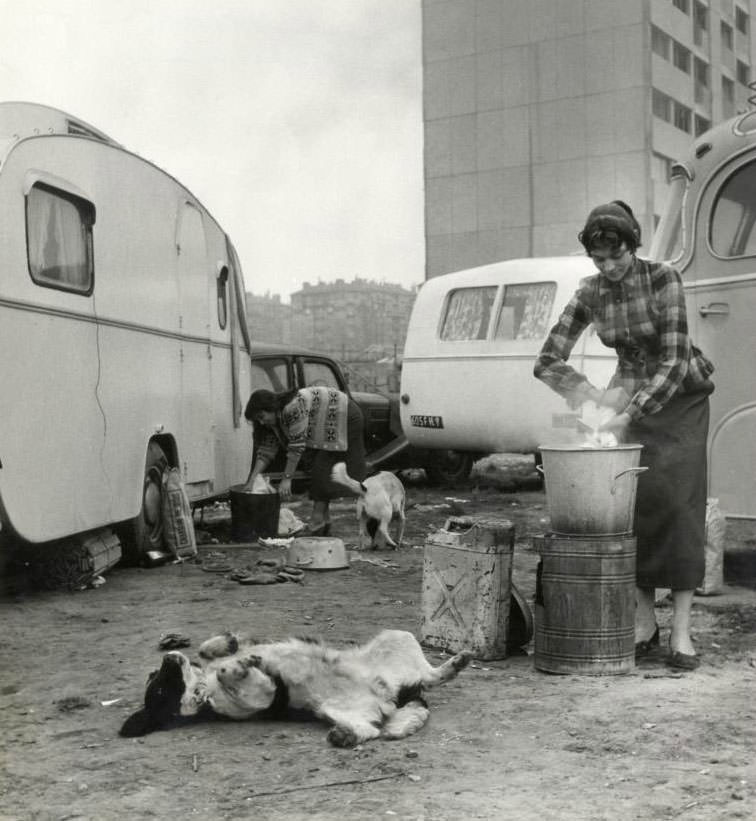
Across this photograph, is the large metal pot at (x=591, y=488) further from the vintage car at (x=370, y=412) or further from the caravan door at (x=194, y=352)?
the vintage car at (x=370, y=412)

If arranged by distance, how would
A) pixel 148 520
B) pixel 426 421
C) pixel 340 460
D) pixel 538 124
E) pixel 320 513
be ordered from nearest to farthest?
pixel 148 520, pixel 340 460, pixel 320 513, pixel 426 421, pixel 538 124

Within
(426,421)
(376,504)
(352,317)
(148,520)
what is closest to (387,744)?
(148,520)

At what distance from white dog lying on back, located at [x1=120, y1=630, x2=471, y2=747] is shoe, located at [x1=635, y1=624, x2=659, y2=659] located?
4.41 feet

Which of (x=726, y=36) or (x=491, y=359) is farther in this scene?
(x=726, y=36)

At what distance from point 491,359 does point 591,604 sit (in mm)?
7110

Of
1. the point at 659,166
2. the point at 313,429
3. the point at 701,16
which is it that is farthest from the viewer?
the point at 701,16

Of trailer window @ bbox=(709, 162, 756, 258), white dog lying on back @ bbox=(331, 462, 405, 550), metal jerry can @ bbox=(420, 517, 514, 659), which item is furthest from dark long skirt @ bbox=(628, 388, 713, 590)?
white dog lying on back @ bbox=(331, 462, 405, 550)

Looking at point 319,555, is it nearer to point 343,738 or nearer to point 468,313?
point 343,738

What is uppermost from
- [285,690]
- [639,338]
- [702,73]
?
[702,73]

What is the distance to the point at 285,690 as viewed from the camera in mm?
4074

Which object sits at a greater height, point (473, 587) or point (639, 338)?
point (639, 338)

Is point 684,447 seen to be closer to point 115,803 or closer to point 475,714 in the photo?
point 475,714

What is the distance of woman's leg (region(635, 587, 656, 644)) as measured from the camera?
514cm

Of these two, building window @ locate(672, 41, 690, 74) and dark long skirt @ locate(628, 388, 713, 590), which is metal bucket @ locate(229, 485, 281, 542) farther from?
building window @ locate(672, 41, 690, 74)
